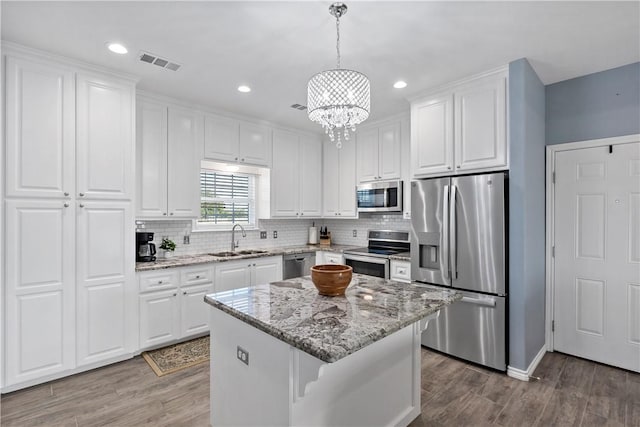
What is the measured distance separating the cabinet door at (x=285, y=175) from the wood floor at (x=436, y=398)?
235 centimetres

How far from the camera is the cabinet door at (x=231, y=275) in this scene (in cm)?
365

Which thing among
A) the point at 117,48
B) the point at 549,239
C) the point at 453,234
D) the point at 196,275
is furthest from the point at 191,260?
the point at 549,239

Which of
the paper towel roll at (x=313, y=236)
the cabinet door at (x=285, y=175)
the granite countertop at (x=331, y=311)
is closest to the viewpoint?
the granite countertop at (x=331, y=311)

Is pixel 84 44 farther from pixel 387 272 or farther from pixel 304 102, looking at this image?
pixel 387 272

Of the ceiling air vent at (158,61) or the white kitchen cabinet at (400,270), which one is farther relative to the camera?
the white kitchen cabinet at (400,270)

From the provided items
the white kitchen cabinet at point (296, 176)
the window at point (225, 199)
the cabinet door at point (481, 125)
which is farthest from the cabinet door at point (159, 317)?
the cabinet door at point (481, 125)

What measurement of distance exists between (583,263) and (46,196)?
192 inches

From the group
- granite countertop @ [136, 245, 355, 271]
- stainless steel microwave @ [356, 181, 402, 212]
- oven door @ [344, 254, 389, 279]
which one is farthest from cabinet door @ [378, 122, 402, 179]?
granite countertop @ [136, 245, 355, 271]

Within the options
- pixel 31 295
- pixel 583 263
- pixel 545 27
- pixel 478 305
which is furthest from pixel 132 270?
pixel 583 263

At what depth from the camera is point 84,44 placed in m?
2.45

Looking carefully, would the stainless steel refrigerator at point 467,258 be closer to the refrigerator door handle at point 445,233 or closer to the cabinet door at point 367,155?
the refrigerator door handle at point 445,233

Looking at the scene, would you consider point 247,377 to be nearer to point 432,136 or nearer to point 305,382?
point 305,382

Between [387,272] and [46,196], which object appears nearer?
[46,196]

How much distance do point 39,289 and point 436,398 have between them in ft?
10.6
